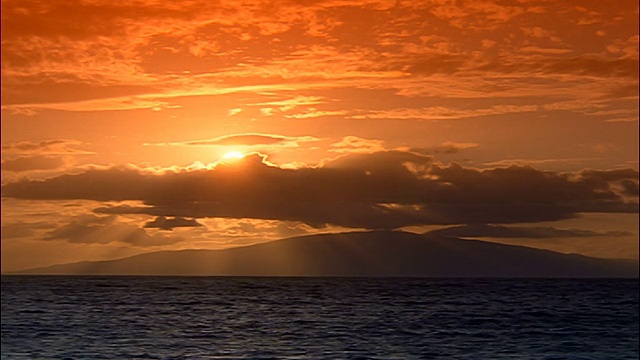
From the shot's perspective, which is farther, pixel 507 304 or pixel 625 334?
pixel 507 304

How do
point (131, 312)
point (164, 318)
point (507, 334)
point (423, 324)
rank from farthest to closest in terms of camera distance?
point (131, 312) → point (164, 318) → point (423, 324) → point (507, 334)

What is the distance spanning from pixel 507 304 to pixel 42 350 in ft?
183

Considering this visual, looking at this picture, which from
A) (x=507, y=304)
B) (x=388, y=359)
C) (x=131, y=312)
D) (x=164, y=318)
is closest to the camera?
(x=388, y=359)

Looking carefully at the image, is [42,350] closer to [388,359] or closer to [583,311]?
[388,359]

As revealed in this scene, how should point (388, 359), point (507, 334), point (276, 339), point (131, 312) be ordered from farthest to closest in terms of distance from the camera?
point (131, 312) < point (507, 334) < point (276, 339) < point (388, 359)

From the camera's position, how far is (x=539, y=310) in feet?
266

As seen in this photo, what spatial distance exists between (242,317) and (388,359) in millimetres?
30164

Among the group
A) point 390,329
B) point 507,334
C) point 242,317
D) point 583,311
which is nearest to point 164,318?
point 242,317

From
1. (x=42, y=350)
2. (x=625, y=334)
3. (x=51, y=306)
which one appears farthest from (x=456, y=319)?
(x=51, y=306)

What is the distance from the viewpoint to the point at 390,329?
58375 millimetres

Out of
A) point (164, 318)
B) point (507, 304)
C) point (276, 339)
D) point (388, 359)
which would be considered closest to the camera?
point (388, 359)

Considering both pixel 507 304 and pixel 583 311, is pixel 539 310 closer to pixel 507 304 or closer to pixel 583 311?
pixel 583 311

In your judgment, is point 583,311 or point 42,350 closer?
point 42,350

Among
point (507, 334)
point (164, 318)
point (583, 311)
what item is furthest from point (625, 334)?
point (164, 318)
